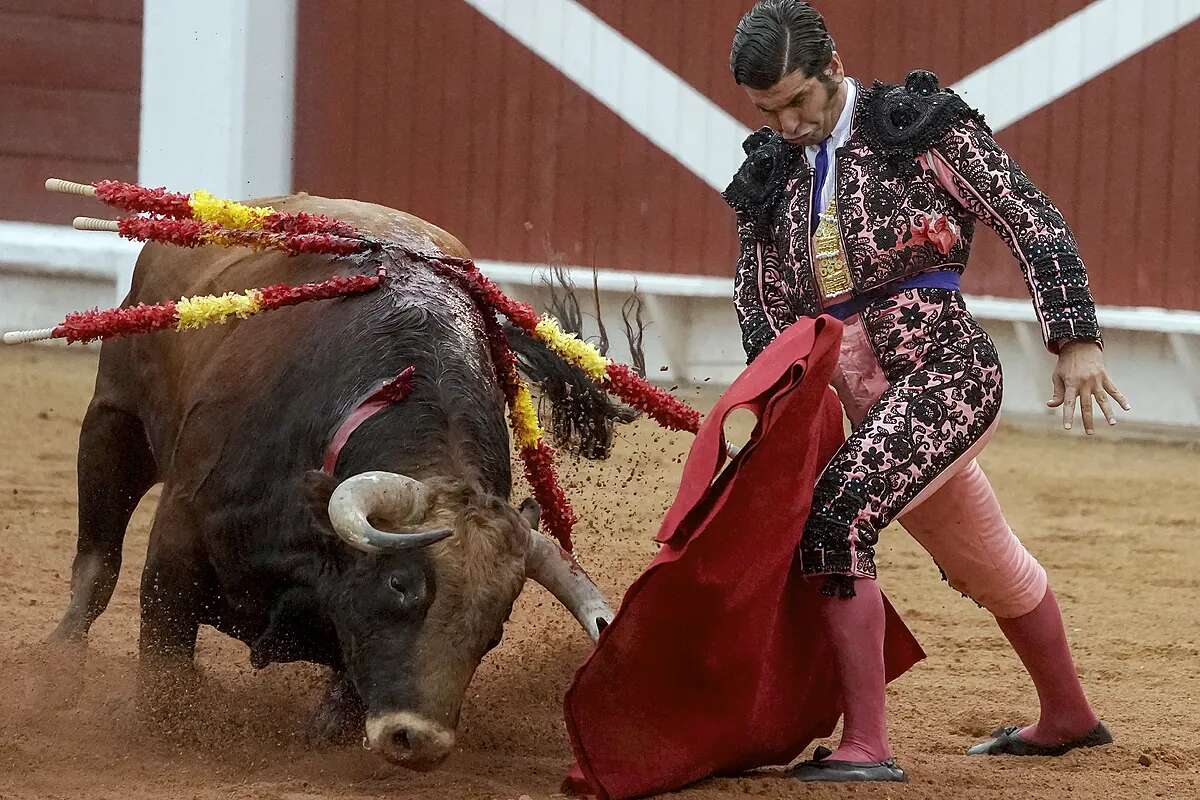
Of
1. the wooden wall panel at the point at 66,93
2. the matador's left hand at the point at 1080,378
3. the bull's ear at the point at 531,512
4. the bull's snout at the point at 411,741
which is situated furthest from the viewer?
the wooden wall panel at the point at 66,93

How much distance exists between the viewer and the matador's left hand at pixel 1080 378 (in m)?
2.63

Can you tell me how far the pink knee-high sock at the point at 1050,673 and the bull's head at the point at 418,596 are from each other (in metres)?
0.79

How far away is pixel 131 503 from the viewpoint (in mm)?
3900

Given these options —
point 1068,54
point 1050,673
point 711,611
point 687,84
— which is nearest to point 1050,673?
point 1050,673

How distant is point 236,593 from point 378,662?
1.76ft

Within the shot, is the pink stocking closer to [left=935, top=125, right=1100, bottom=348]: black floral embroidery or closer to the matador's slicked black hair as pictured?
[left=935, top=125, right=1100, bottom=348]: black floral embroidery

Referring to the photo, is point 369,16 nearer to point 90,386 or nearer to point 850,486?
point 90,386

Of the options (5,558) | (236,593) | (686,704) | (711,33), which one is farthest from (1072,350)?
(711,33)

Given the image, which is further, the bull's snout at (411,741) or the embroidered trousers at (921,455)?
the embroidered trousers at (921,455)

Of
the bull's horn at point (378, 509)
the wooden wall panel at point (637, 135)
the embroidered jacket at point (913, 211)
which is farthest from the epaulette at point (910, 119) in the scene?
the wooden wall panel at point (637, 135)

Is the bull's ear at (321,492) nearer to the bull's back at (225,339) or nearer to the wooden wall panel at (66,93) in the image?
the bull's back at (225,339)

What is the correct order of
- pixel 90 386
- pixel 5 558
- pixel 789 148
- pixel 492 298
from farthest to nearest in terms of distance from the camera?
1. pixel 90 386
2. pixel 5 558
3. pixel 492 298
4. pixel 789 148

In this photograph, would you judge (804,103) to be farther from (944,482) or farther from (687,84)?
(687,84)

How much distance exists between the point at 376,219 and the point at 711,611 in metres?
1.41
